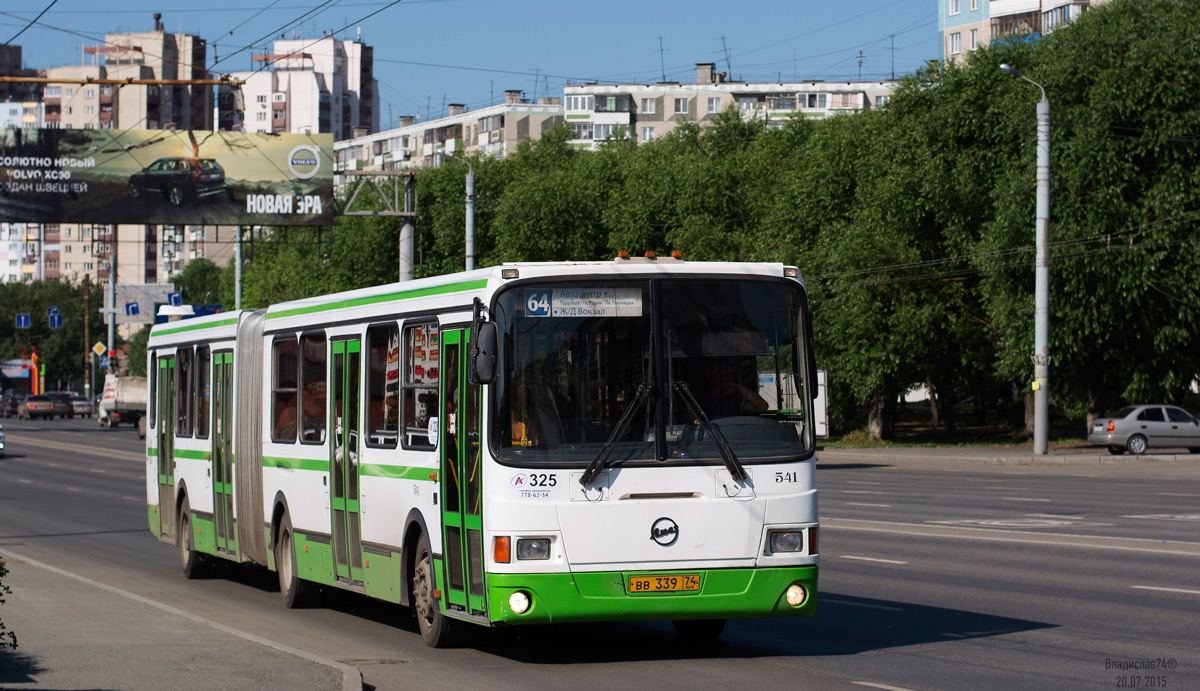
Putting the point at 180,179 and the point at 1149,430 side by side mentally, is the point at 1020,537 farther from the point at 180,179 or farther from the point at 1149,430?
the point at 180,179

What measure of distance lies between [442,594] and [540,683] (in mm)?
1386

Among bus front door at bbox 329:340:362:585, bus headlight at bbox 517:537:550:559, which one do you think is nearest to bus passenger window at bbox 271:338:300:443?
bus front door at bbox 329:340:362:585

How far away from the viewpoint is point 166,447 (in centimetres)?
1812

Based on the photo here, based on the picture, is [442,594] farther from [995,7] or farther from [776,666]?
[995,7]

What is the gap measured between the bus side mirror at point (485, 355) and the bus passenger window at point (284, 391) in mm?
4566

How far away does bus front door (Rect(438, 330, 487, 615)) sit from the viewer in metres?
9.80

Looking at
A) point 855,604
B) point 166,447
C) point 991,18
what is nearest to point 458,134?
point 991,18

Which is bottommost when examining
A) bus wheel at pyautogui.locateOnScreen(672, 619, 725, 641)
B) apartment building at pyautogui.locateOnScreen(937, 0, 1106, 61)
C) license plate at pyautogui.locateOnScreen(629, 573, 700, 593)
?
bus wheel at pyautogui.locateOnScreen(672, 619, 725, 641)

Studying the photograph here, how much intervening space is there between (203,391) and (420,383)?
6.42 meters

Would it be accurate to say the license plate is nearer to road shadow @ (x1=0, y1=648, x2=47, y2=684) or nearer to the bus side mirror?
the bus side mirror

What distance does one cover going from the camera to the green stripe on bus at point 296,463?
12.9 meters

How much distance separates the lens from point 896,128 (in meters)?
51.1

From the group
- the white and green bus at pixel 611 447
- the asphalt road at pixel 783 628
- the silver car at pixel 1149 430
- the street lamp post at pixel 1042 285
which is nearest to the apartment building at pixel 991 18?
the street lamp post at pixel 1042 285

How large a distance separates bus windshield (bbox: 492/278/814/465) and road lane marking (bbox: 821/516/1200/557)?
8.36 meters
